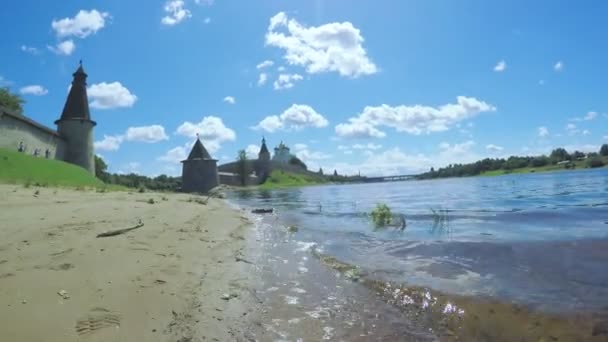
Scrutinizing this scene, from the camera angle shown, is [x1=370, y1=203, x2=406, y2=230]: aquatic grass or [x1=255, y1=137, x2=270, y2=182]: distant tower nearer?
[x1=370, y1=203, x2=406, y2=230]: aquatic grass

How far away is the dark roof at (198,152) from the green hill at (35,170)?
4264cm

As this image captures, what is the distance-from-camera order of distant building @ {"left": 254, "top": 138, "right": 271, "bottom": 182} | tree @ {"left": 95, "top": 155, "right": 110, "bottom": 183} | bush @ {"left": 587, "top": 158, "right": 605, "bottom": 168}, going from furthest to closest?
distant building @ {"left": 254, "top": 138, "right": 271, "bottom": 182} < bush @ {"left": 587, "top": 158, "right": 605, "bottom": 168} < tree @ {"left": 95, "top": 155, "right": 110, "bottom": 183}

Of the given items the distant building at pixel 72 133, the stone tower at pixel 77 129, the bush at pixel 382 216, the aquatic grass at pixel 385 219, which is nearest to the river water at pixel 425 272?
the aquatic grass at pixel 385 219

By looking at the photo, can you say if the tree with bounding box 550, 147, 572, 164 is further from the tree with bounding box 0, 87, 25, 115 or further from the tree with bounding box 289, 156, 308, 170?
the tree with bounding box 0, 87, 25, 115

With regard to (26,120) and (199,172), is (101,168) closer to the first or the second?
(199,172)

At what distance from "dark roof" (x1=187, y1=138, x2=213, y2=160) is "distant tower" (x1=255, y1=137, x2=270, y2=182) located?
1881 inches

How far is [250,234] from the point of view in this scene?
10836 millimetres

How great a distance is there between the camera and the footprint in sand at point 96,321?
3.04 m

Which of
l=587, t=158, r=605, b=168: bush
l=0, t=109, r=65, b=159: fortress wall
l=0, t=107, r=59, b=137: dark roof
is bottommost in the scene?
l=587, t=158, r=605, b=168: bush

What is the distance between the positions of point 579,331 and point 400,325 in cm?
189

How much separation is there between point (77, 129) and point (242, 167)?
6787cm

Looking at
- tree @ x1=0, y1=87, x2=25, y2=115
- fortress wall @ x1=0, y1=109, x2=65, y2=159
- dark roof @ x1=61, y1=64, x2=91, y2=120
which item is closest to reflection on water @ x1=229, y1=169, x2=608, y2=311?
fortress wall @ x1=0, y1=109, x2=65, y2=159

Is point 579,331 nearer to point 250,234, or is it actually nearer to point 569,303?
point 569,303

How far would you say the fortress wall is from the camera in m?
31.0
